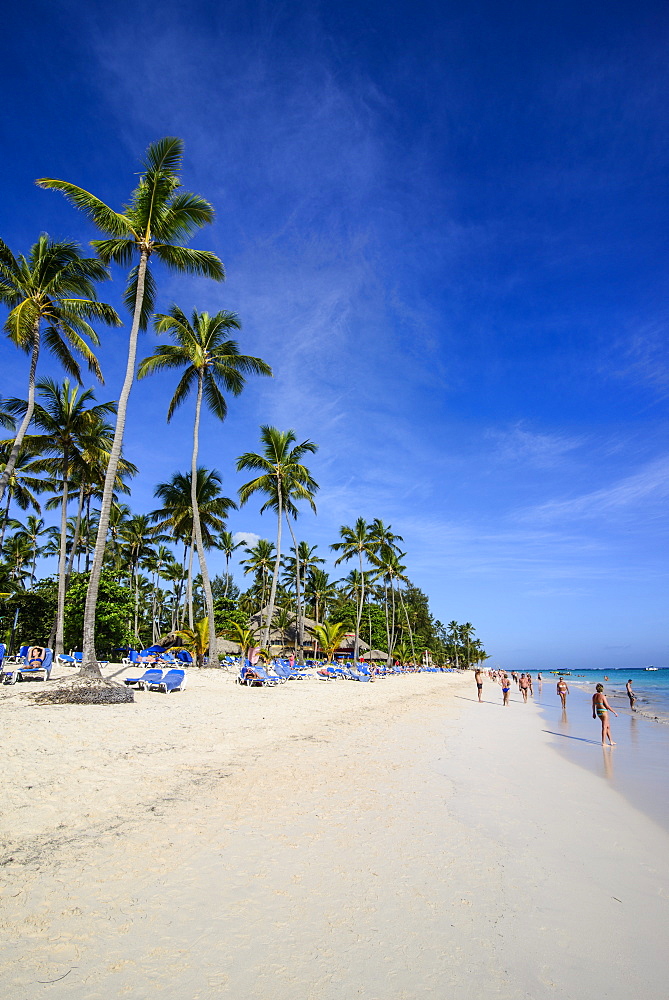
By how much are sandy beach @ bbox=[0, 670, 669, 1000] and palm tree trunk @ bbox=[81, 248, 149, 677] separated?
14.3 feet

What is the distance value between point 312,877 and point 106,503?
10906 millimetres

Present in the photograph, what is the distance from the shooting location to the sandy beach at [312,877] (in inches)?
104

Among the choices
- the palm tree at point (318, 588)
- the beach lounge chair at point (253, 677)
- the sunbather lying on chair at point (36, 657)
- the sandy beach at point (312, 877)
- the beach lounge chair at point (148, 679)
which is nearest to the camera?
the sandy beach at point (312, 877)

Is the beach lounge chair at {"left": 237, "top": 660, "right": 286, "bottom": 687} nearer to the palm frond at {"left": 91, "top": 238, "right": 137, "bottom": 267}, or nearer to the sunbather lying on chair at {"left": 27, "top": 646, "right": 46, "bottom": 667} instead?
the sunbather lying on chair at {"left": 27, "top": 646, "right": 46, "bottom": 667}

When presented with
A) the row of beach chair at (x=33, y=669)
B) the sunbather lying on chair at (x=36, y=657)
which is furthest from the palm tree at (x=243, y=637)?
the row of beach chair at (x=33, y=669)

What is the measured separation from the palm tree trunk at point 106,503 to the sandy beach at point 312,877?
4.37m

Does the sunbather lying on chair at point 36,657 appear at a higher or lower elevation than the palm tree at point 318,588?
lower

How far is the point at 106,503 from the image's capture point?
1246 cm

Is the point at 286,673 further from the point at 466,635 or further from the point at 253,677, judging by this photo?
the point at 466,635

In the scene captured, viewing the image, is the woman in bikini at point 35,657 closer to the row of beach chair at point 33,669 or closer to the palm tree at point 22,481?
the row of beach chair at point 33,669

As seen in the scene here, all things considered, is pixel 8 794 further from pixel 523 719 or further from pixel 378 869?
pixel 523 719

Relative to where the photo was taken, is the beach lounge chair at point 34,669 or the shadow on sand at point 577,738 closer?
the shadow on sand at point 577,738

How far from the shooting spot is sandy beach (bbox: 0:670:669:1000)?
263 cm

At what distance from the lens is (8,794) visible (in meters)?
4.89
